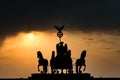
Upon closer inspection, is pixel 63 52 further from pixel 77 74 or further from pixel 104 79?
pixel 104 79

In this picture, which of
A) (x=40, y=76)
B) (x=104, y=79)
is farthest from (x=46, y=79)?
(x=104, y=79)

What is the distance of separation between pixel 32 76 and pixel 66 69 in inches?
114

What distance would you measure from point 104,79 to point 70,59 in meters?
6.25

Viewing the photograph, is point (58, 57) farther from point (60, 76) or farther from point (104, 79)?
point (104, 79)

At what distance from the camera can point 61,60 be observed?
7625 cm

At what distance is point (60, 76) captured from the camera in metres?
76.7

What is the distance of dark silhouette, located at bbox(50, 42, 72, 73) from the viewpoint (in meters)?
75.4

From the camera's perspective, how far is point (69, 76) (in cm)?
7656

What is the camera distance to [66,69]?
76812mm

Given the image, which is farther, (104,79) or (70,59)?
(104,79)

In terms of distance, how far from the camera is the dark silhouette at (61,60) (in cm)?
7544

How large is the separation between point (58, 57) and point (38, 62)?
1705mm

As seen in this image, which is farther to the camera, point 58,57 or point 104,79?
point 104,79

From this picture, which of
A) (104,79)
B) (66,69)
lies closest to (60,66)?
(66,69)
